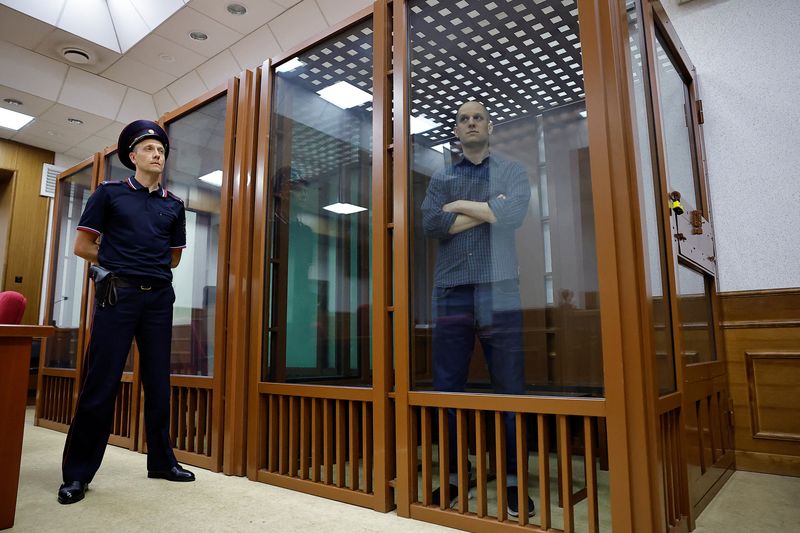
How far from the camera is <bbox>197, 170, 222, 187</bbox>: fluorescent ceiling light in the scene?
2787 mm

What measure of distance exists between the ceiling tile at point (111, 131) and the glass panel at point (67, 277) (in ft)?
6.83

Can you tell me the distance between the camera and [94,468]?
2.12 meters

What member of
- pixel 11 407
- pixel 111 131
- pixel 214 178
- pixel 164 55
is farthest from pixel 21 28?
pixel 11 407

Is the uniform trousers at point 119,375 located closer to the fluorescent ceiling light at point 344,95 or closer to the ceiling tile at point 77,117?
the fluorescent ceiling light at point 344,95

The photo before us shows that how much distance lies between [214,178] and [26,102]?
170 inches

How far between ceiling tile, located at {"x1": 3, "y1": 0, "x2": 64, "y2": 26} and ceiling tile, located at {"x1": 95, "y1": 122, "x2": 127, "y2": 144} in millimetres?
1550

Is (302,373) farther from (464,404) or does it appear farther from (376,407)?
(464,404)

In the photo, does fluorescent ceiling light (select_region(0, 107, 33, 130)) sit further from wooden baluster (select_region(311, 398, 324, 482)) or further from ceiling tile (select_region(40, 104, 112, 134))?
wooden baluster (select_region(311, 398, 324, 482))

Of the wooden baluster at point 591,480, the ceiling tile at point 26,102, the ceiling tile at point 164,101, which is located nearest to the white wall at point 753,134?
the wooden baluster at point 591,480

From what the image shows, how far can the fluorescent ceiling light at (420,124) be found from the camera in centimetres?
197

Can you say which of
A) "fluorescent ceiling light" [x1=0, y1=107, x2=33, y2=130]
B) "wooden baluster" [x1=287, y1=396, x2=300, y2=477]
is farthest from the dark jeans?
"fluorescent ceiling light" [x1=0, y1=107, x2=33, y2=130]

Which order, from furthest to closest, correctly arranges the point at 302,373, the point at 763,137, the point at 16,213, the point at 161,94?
the point at 16,213 → the point at 161,94 → the point at 763,137 → the point at 302,373

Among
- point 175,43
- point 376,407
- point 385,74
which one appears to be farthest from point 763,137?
point 175,43

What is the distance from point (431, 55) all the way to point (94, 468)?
2137 millimetres
